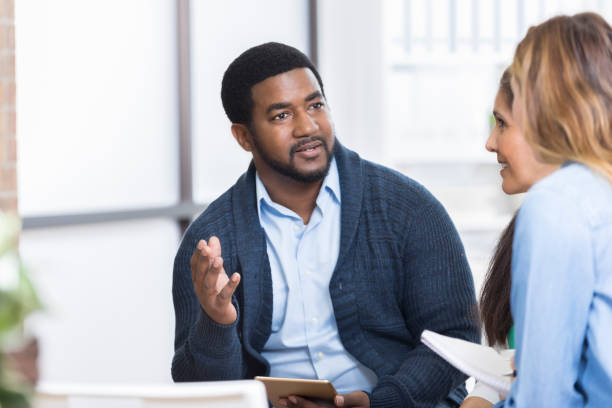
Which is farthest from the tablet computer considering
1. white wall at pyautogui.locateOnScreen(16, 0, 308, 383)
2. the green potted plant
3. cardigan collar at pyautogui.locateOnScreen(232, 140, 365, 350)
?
the green potted plant

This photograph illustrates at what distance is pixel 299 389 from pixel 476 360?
16.2 inches

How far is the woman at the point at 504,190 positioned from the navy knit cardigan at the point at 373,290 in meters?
0.16

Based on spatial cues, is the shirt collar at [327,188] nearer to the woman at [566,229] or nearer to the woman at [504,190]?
the woman at [504,190]

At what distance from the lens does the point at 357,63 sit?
4.18 m

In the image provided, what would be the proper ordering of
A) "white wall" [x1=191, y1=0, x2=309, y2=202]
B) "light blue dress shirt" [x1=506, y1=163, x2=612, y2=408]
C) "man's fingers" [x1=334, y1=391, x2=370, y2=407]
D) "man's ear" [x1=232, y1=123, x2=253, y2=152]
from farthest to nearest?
"white wall" [x1=191, y1=0, x2=309, y2=202]
"man's ear" [x1=232, y1=123, x2=253, y2=152]
"man's fingers" [x1=334, y1=391, x2=370, y2=407]
"light blue dress shirt" [x1=506, y1=163, x2=612, y2=408]

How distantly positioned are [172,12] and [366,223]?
67.1 inches

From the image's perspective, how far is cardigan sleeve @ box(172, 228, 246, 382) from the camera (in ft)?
5.62

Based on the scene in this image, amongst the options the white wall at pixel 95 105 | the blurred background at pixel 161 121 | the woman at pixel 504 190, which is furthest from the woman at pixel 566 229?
the white wall at pixel 95 105

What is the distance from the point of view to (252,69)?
79.4 inches

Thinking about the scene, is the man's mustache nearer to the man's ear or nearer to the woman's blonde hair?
the man's ear

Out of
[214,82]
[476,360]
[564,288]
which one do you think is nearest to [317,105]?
[476,360]

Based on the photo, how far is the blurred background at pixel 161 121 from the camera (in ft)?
8.30

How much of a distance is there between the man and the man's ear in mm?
123

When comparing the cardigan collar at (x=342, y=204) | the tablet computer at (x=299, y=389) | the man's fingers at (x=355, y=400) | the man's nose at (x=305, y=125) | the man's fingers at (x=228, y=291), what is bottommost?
the man's fingers at (x=355, y=400)
